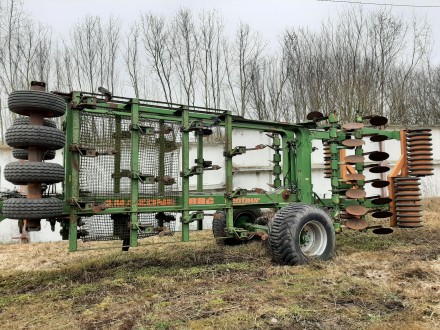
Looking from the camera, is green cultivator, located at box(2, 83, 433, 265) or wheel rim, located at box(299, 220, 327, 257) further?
wheel rim, located at box(299, 220, 327, 257)

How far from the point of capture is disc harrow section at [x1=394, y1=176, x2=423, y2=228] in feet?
22.8

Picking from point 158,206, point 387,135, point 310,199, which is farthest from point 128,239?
point 387,135

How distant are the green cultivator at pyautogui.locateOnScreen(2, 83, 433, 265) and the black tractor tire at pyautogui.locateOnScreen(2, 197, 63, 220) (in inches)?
0.4

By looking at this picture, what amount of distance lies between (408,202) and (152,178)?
15.1 feet

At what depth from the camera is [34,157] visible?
4.40 m

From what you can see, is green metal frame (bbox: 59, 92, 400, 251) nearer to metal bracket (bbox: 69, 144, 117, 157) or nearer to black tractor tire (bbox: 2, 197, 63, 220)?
metal bracket (bbox: 69, 144, 117, 157)

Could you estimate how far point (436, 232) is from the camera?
8.56 meters

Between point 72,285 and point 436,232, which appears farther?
point 436,232

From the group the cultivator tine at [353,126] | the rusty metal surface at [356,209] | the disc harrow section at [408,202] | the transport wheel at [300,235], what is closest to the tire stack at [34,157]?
the transport wheel at [300,235]

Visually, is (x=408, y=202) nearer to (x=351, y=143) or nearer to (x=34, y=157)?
(x=351, y=143)

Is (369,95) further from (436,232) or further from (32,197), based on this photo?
(32,197)

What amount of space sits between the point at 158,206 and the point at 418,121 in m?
22.7

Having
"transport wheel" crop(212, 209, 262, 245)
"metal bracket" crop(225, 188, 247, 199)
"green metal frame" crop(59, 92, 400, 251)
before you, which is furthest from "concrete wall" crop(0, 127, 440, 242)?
"metal bracket" crop(225, 188, 247, 199)

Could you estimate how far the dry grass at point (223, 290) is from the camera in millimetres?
3547
